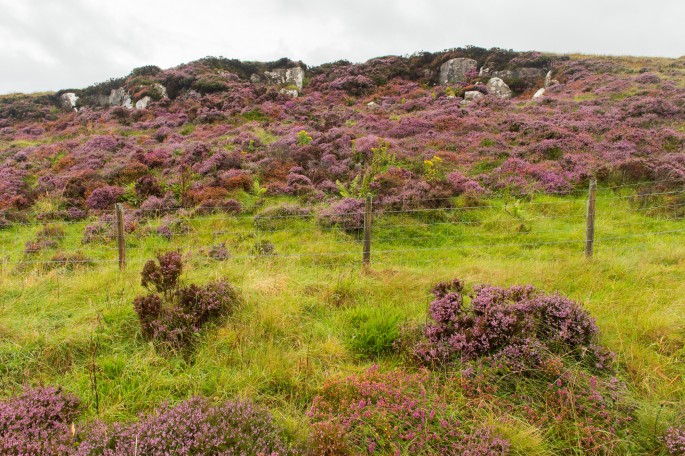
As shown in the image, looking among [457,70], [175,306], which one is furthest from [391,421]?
[457,70]

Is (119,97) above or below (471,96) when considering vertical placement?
above

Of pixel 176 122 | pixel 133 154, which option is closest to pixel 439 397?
pixel 133 154

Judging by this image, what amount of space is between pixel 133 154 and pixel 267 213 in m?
9.37

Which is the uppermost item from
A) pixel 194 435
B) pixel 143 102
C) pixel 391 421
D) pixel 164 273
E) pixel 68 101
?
pixel 68 101

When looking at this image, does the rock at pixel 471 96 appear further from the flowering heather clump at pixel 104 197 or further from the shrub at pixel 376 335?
the shrub at pixel 376 335

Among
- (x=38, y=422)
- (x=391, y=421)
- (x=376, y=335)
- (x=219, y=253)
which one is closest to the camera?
(x=38, y=422)

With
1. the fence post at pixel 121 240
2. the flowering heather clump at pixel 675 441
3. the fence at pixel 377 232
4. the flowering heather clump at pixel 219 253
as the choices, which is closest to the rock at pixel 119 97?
the fence at pixel 377 232

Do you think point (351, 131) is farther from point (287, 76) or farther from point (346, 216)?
point (287, 76)

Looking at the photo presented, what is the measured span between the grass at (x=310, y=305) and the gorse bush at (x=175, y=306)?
185 millimetres

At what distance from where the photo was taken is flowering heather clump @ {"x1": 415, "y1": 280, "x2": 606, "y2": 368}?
443 cm

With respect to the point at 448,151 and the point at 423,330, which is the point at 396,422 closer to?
the point at 423,330

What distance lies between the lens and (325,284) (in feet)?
21.6

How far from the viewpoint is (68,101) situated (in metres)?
33.9

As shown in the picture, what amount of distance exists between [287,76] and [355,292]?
32.0 m
